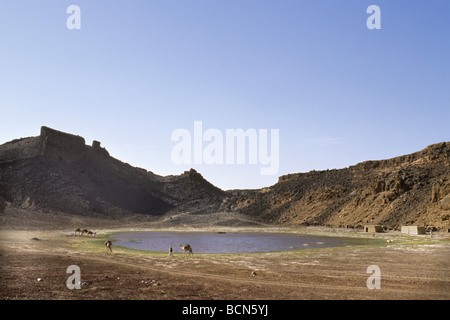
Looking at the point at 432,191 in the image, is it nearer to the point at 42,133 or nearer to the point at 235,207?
the point at 235,207

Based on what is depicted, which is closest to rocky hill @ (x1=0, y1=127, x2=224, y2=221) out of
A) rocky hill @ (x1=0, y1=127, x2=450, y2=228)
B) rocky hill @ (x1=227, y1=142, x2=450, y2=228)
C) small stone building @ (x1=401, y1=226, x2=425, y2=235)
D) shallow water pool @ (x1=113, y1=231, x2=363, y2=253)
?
rocky hill @ (x1=0, y1=127, x2=450, y2=228)

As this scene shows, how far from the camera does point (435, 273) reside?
62.7 ft

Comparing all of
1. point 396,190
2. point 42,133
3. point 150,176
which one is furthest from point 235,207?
point 42,133

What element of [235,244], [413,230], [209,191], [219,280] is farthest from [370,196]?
[209,191]

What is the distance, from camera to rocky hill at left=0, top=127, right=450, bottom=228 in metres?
72.2

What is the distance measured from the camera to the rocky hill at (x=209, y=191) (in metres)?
72.2

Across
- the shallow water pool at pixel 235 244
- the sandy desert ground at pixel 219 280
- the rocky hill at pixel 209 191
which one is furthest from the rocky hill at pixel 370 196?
Answer: the sandy desert ground at pixel 219 280

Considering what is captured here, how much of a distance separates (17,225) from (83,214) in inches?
1348

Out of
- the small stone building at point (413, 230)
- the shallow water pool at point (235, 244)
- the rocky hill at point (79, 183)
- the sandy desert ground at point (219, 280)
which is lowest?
the shallow water pool at point (235, 244)

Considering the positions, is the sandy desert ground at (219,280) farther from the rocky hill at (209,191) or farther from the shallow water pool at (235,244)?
the rocky hill at (209,191)

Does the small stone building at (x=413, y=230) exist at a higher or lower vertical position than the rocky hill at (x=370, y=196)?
lower

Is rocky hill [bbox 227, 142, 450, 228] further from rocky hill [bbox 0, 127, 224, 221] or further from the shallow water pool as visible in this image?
rocky hill [bbox 0, 127, 224, 221]

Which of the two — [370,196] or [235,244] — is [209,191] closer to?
[370,196]

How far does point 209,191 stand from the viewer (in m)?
162
